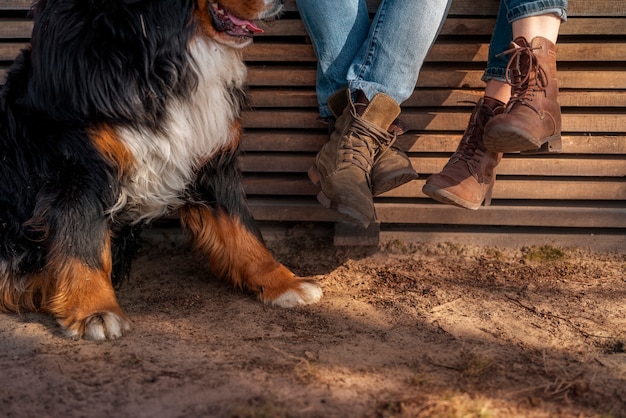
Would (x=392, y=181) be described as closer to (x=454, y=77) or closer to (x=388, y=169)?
(x=388, y=169)

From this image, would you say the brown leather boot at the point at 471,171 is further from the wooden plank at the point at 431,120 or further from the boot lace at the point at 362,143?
the wooden plank at the point at 431,120

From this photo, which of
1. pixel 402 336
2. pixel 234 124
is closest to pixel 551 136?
pixel 402 336

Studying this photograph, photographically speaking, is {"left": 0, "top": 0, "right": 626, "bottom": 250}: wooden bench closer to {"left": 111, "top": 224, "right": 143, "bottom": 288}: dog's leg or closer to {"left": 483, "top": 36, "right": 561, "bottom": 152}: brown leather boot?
{"left": 483, "top": 36, "right": 561, "bottom": 152}: brown leather boot

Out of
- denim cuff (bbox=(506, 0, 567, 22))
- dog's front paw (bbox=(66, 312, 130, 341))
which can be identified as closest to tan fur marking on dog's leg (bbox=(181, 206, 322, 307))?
dog's front paw (bbox=(66, 312, 130, 341))

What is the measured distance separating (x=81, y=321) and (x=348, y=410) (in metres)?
1.05

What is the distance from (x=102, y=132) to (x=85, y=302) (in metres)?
0.58

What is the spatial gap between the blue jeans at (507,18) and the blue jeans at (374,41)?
0.25m

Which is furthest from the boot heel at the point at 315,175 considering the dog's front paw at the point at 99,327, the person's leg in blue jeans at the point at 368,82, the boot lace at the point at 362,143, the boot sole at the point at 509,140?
the dog's front paw at the point at 99,327

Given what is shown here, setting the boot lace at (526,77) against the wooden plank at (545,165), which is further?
the wooden plank at (545,165)

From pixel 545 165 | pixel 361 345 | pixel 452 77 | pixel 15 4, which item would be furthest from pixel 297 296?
pixel 15 4

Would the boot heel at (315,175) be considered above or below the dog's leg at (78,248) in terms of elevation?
above

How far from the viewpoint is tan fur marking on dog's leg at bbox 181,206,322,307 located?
2658 millimetres

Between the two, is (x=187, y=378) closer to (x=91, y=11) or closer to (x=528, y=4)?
(x=91, y=11)

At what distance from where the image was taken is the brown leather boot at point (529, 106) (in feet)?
7.79
